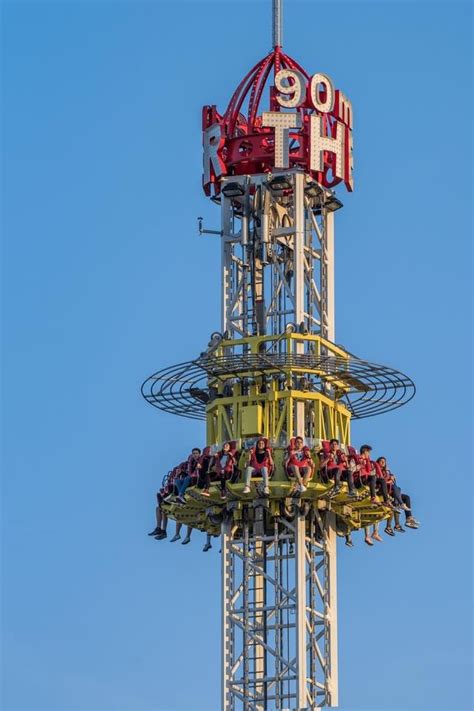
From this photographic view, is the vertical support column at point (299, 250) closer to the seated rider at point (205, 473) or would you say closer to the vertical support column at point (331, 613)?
the seated rider at point (205, 473)

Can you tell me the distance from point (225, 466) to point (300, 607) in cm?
691

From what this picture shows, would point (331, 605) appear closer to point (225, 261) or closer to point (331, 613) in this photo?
point (331, 613)

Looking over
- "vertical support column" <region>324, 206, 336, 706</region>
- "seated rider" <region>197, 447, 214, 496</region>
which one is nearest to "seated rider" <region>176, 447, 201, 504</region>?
"seated rider" <region>197, 447, 214, 496</region>

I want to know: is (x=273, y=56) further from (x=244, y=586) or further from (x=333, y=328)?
(x=244, y=586)

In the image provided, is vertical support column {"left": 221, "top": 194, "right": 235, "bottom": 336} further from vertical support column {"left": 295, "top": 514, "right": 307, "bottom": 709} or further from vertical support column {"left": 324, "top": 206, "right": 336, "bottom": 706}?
vertical support column {"left": 295, "top": 514, "right": 307, "bottom": 709}

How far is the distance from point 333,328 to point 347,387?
3.18m

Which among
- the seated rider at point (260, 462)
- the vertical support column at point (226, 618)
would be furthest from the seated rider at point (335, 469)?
the vertical support column at point (226, 618)

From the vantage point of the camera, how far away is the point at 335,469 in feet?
570

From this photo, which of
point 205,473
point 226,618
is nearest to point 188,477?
point 205,473

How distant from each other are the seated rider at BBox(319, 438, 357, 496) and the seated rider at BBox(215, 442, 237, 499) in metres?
3.80

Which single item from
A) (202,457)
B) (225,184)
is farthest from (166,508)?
(225,184)

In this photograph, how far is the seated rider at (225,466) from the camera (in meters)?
174

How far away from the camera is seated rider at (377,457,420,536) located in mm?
176875

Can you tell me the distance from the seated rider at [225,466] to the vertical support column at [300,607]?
11.3 ft
